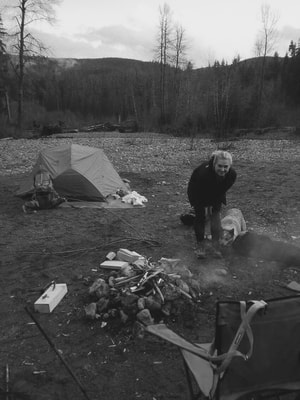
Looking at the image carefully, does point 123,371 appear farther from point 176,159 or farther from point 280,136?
point 280,136

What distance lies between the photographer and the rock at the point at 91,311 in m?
3.63

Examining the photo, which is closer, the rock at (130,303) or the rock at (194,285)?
the rock at (130,303)

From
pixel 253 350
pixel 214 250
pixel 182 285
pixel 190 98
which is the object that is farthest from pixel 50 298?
pixel 190 98

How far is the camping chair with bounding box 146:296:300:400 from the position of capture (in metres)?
1.91

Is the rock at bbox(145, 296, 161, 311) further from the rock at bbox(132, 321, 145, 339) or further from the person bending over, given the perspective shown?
the person bending over

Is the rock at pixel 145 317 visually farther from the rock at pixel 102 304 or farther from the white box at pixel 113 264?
the white box at pixel 113 264

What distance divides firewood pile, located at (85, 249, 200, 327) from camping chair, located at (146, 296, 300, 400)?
56.8 inches

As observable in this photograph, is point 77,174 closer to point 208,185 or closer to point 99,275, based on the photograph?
point 99,275

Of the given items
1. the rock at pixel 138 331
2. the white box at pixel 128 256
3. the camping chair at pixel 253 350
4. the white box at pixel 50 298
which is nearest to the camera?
the camping chair at pixel 253 350

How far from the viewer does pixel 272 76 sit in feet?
196

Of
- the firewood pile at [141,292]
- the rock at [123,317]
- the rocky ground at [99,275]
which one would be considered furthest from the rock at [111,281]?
the rock at [123,317]

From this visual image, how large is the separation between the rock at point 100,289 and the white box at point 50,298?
0.36 meters

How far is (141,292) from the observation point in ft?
12.4

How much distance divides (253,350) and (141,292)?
6.31 feet
